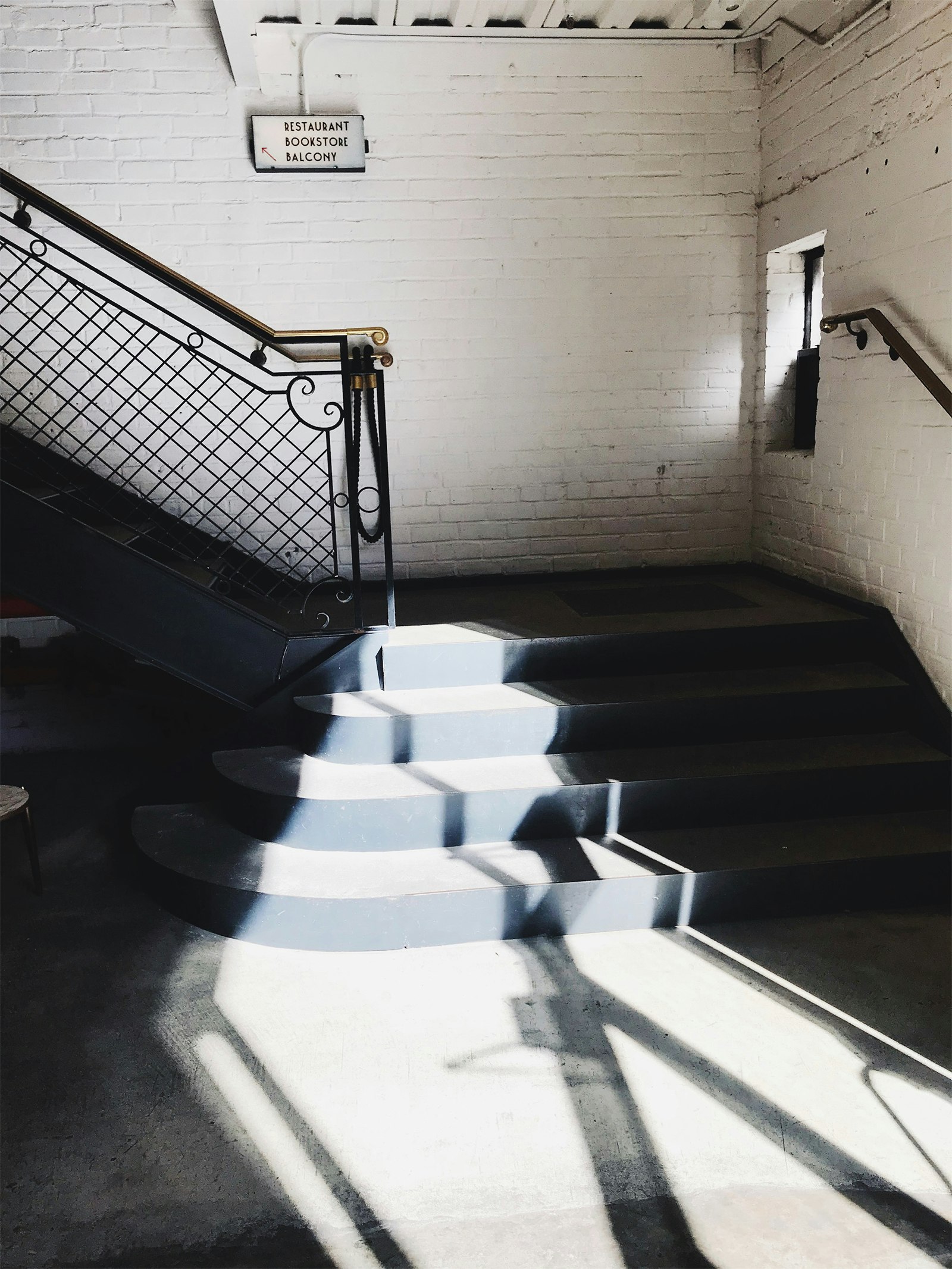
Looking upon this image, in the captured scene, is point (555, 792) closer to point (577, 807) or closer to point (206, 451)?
point (577, 807)

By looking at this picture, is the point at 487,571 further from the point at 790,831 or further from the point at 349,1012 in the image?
the point at 349,1012

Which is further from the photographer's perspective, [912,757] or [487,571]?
[487,571]

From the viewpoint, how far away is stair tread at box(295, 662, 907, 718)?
3539 mm

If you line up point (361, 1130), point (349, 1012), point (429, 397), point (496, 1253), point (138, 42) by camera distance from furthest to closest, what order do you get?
point (429, 397) < point (138, 42) < point (349, 1012) < point (361, 1130) < point (496, 1253)

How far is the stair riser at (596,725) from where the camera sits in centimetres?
345

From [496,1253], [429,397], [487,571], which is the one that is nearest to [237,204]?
[429,397]

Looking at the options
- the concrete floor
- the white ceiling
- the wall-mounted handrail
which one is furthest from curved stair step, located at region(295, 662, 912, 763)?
the white ceiling

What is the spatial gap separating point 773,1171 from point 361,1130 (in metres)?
0.95

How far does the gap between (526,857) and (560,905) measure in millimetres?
236

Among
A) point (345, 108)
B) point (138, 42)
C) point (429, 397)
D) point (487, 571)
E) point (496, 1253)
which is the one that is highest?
point (138, 42)

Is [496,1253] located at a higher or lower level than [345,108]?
lower

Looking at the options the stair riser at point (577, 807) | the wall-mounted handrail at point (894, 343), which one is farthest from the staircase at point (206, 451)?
the wall-mounted handrail at point (894, 343)

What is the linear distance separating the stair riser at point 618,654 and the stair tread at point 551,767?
41cm

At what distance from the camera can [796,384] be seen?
16.3 ft
